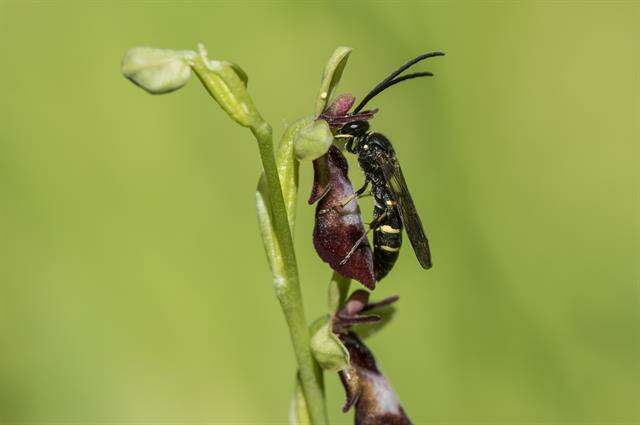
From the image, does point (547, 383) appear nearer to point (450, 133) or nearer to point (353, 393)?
point (450, 133)

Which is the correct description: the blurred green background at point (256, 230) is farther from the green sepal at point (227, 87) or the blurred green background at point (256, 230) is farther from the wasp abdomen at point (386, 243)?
the green sepal at point (227, 87)

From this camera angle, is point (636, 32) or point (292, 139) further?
point (636, 32)

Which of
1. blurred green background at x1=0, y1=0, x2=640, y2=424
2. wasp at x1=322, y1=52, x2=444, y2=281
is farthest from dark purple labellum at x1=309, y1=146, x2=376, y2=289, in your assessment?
blurred green background at x1=0, y1=0, x2=640, y2=424

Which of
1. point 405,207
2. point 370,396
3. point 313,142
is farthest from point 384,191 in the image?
point 370,396

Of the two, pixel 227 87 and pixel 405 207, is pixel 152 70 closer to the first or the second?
pixel 227 87

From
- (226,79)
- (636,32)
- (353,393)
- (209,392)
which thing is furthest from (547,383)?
(226,79)
